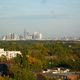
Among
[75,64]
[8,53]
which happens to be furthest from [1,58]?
[75,64]

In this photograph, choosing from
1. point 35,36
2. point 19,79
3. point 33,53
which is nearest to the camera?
point 19,79

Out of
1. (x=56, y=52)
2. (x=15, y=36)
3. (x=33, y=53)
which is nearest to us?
(x=33, y=53)

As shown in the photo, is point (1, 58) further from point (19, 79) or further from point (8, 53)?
point (19, 79)

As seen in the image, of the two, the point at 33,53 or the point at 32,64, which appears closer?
the point at 32,64

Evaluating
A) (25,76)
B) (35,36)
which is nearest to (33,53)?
(25,76)

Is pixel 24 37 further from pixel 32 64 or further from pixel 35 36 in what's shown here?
pixel 32 64

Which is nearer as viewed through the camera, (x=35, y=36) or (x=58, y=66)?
(x=58, y=66)

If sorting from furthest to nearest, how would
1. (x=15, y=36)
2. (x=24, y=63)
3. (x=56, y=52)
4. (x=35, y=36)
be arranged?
(x=35, y=36)
(x=15, y=36)
(x=56, y=52)
(x=24, y=63)

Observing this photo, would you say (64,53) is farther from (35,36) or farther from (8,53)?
(35,36)

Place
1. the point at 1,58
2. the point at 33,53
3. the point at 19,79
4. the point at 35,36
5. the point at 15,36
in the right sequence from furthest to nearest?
1. the point at 35,36
2. the point at 15,36
3. the point at 33,53
4. the point at 1,58
5. the point at 19,79
